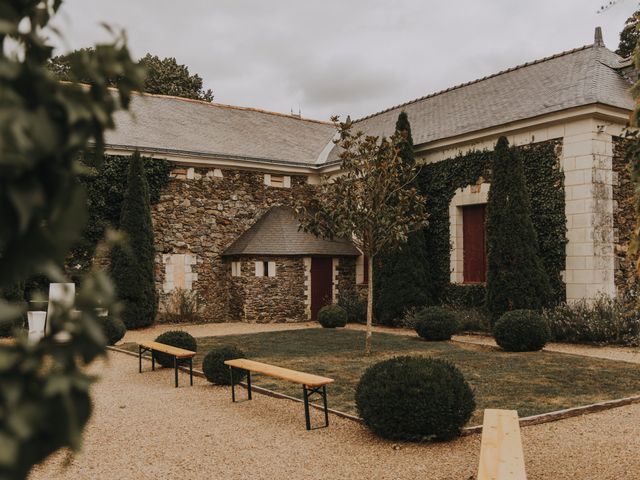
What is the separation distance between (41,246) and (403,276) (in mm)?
13718

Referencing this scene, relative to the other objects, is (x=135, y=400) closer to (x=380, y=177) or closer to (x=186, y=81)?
(x=380, y=177)

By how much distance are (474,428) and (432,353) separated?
177 inches

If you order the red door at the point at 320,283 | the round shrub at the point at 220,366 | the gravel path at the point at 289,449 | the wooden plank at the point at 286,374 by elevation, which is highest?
the red door at the point at 320,283

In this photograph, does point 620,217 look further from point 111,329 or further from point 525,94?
point 111,329

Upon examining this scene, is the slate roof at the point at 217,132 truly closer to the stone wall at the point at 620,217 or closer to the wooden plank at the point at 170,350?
the wooden plank at the point at 170,350

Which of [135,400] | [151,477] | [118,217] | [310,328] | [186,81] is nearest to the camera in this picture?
[151,477]

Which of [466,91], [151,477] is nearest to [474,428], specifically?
[151,477]

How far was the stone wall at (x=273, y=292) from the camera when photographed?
1571cm

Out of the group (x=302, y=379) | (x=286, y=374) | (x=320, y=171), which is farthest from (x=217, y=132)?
(x=302, y=379)

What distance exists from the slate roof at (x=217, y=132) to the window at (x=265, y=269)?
10.5ft

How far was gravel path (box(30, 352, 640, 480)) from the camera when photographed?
4309mm

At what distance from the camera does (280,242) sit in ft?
52.4

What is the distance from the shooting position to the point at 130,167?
48.7ft

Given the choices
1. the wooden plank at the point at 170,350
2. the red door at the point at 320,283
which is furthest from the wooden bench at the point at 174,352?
the red door at the point at 320,283
